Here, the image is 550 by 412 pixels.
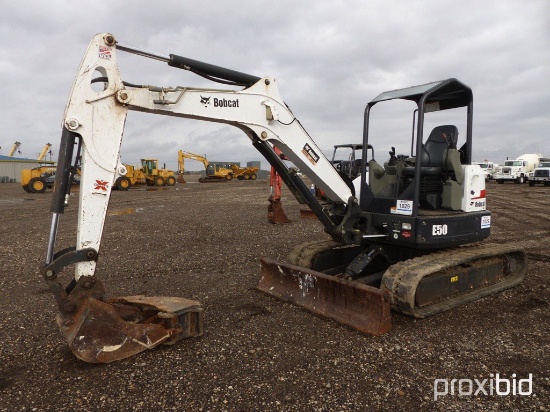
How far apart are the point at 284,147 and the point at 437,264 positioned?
2.52 metres

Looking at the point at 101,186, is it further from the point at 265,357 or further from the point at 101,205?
the point at 265,357

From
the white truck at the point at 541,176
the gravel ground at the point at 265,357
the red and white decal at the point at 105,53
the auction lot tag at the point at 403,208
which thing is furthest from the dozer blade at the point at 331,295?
the white truck at the point at 541,176

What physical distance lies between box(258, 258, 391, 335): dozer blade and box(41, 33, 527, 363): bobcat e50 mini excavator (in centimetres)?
2

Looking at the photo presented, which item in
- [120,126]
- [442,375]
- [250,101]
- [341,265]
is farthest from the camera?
[341,265]

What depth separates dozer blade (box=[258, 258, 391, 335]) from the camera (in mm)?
4828

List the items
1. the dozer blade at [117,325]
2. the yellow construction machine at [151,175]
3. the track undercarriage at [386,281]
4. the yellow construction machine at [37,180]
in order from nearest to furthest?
the dozer blade at [117,325], the track undercarriage at [386,281], the yellow construction machine at [37,180], the yellow construction machine at [151,175]

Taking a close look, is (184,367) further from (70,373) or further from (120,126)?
(120,126)

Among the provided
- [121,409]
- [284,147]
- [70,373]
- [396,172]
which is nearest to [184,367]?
[121,409]

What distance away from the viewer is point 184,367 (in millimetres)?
4078

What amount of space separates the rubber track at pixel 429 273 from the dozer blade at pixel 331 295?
35 cm

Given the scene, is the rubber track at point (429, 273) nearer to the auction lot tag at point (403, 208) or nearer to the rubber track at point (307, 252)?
the auction lot tag at point (403, 208)

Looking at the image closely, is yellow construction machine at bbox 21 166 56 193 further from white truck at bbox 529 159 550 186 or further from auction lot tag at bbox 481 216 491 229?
white truck at bbox 529 159 550 186

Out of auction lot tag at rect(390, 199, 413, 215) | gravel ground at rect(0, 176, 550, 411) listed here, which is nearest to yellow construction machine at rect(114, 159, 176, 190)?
gravel ground at rect(0, 176, 550, 411)

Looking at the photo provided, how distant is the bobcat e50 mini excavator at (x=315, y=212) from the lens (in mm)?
4113
